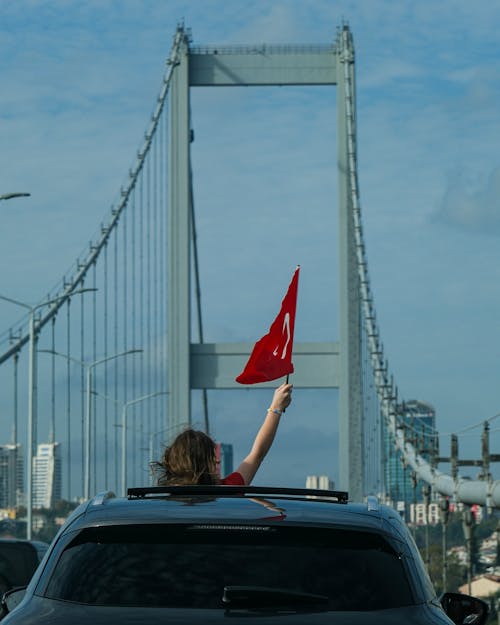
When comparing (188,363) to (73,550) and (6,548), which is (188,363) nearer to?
(6,548)

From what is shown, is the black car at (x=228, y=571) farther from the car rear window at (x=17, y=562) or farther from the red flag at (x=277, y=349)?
the car rear window at (x=17, y=562)

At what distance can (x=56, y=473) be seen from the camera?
199 ft

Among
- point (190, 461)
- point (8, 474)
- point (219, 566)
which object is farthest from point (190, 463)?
point (8, 474)

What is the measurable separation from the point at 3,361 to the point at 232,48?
11.7 meters

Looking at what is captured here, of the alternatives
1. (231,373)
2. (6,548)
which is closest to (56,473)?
(231,373)

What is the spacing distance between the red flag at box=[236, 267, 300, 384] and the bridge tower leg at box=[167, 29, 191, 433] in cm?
3875

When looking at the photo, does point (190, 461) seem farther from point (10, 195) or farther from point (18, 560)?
point (10, 195)

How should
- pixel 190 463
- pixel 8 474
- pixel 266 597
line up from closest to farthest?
pixel 266 597 → pixel 190 463 → pixel 8 474

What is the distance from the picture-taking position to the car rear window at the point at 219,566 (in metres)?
4.13

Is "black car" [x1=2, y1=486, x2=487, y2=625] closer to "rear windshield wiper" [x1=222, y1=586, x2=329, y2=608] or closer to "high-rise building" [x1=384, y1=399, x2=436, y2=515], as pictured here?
"rear windshield wiper" [x1=222, y1=586, x2=329, y2=608]

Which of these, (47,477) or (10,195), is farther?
(47,477)

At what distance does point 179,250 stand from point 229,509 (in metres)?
43.4

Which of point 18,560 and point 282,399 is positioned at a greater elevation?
point 282,399

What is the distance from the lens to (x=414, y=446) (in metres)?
41.2
